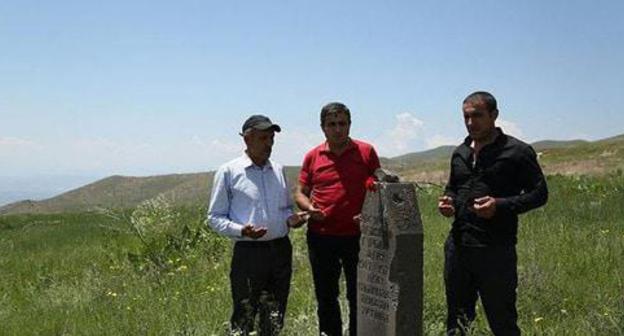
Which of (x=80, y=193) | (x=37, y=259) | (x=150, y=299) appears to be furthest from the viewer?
(x=80, y=193)

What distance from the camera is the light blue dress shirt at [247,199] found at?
493 cm

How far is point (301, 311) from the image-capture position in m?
6.45

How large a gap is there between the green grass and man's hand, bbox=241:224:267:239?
1.30 metres

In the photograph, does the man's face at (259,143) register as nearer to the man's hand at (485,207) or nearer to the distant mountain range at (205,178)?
the man's hand at (485,207)

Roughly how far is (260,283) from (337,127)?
140 centimetres

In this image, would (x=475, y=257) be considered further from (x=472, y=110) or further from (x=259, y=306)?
(x=259, y=306)

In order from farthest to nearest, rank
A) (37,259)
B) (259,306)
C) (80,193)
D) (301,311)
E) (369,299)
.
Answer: (80,193), (37,259), (301,311), (259,306), (369,299)

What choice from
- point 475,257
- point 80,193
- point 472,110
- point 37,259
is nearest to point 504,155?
point 472,110

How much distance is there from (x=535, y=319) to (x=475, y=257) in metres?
1.51

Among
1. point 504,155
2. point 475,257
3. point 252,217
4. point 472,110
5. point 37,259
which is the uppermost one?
point 472,110

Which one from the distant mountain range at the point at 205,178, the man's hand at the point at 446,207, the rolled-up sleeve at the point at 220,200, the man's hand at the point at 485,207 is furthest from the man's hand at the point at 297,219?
the distant mountain range at the point at 205,178

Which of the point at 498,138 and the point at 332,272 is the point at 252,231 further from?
the point at 498,138

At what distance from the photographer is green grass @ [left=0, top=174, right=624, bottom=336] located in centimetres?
589

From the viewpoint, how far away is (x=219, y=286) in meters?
7.94
